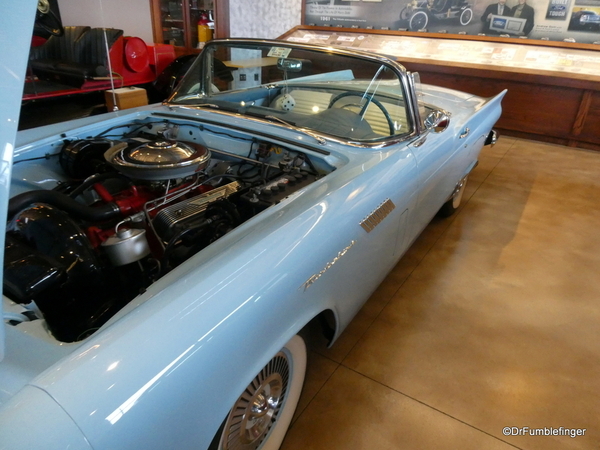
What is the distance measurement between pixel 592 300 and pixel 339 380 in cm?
169

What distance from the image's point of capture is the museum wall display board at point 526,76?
5309mm

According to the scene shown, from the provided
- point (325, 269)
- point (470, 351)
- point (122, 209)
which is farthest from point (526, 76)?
point (122, 209)

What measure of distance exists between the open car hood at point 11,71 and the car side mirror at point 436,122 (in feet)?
6.13

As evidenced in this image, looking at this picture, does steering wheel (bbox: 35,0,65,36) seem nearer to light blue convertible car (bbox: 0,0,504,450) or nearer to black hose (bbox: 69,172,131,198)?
light blue convertible car (bbox: 0,0,504,450)

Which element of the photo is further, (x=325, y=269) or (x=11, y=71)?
(x=325, y=269)

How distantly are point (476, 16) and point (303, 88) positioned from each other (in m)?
4.85

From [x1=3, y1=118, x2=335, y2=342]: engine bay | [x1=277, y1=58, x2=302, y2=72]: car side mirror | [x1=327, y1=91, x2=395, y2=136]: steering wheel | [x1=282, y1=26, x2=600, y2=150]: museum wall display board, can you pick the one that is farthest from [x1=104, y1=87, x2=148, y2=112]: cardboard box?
[x1=282, y1=26, x2=600, y2=150]: museum wall display board

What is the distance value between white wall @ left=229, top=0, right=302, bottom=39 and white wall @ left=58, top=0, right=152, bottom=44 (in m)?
1.93

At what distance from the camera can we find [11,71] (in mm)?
753

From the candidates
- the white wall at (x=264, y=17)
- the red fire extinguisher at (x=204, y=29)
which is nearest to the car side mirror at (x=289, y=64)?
the white wall at (x=264, y=17)

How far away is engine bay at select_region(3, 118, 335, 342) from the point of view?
1216 mm

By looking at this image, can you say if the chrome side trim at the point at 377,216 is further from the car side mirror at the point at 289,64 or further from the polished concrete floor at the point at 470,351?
the car side mirror at the point at 289,64

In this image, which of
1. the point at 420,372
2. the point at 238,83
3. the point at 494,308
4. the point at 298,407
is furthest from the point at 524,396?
the point at 238,83

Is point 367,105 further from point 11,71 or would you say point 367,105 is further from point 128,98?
point 128,98
